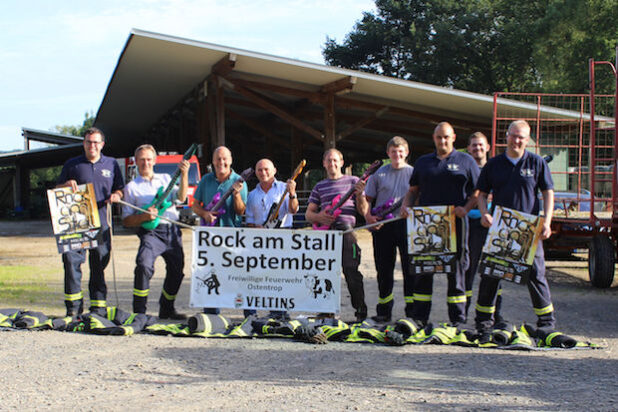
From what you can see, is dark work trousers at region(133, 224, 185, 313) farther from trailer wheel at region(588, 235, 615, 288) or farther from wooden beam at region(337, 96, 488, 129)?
wooden beam at region(337, 96, 488, 129)

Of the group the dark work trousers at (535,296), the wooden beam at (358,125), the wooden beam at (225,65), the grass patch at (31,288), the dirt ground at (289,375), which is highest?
the wooden beam at (225,65)

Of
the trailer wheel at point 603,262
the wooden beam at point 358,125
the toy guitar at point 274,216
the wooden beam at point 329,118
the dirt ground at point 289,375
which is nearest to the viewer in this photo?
the dirt ground at point 289,375

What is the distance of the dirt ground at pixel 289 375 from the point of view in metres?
4.00

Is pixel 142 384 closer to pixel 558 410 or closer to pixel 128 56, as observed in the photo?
pixel 558 410

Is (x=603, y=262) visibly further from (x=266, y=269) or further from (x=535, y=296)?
(x=266, y=269)

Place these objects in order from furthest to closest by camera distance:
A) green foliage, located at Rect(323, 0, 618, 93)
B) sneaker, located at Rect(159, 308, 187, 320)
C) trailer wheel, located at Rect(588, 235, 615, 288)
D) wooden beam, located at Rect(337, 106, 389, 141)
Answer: green foliage, located at Rect(323, 0, 618, 93)
wooden beam, located at Rect(337, 106, 389, 141)
trailer wheel, located at Rect(588, 235, 615, 288)
sneaker, located at Rect(159, 308, 187, 320)

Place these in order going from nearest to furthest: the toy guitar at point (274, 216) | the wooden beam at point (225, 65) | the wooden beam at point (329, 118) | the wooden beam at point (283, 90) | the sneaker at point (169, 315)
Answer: the toy guitar at point (274, 216), the sneaker at point (169, 315), the wooden beam at point (225, 65), the wooden beam at point (329, 118), the wooden beam at point (283, 90)

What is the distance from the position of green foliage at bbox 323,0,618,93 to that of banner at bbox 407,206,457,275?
35.2 metres

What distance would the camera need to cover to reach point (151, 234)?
6672mm

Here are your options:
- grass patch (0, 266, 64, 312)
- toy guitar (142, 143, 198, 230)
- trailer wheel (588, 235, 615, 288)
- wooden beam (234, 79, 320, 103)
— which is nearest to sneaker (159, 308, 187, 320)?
toy guitar (142, 143, 198, 230)

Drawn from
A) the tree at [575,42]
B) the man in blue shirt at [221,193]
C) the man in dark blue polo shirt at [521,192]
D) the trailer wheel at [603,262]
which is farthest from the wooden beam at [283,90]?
the tree at [575,42]

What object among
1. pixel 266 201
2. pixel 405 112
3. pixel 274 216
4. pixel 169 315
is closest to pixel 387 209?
pixel 274 216

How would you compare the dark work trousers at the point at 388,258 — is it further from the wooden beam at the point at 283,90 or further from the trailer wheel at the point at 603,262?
the wooden beam at the point at 283,90

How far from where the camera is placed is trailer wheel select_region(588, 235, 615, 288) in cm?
909
